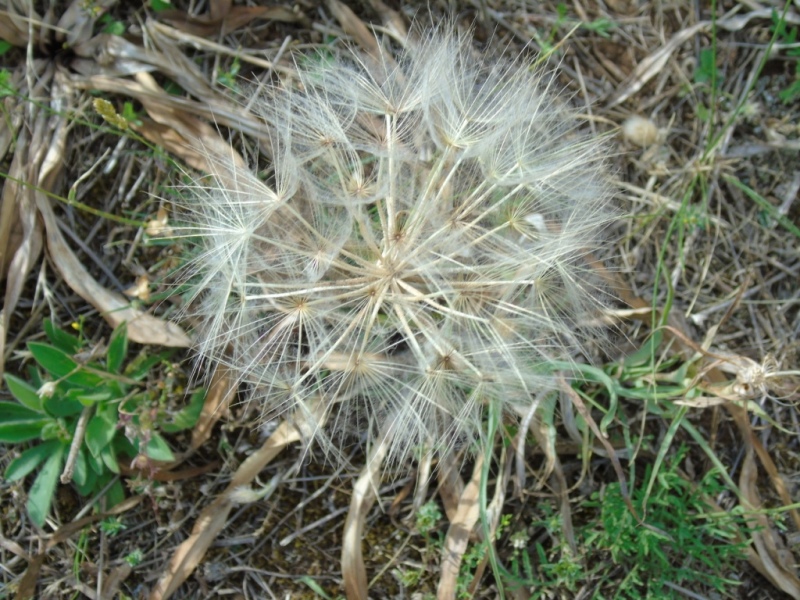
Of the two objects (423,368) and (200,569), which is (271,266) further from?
(200,569)

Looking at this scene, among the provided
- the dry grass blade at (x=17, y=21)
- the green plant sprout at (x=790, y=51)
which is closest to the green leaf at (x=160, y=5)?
the dry grass blade at (x=17, y=21)

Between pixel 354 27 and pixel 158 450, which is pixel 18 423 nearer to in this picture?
pixel 158 450

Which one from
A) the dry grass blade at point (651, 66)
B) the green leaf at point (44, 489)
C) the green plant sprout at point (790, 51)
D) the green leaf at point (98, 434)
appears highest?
the green plant sprout at point (790, 51)

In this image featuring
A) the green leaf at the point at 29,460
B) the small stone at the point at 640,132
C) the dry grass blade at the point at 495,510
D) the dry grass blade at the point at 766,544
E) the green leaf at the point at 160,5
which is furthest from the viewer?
the small stone at the point at 640,132

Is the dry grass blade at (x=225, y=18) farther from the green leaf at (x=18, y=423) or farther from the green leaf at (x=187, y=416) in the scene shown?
the green leaf at (x=18, y=423)

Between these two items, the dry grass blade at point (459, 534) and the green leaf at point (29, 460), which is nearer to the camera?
the green leaf at point (29, 460)

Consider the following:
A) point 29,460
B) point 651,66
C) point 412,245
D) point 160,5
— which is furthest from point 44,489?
point 651,66

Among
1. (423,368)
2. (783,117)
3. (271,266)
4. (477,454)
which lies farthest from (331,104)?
(783,117)
